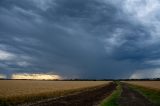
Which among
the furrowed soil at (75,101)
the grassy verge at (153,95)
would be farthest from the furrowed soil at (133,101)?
the furrowed soil at (75,101)

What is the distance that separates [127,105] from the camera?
95.8 feet

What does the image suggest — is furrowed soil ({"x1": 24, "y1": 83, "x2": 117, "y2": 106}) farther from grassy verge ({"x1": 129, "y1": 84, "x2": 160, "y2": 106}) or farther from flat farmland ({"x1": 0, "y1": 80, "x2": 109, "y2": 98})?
grassy verge ({"x1": 129, "y1": 84, "x2": 160, "y2": 106})

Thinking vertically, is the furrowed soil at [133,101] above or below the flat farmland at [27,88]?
below

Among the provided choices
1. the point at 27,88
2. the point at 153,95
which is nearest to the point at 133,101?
the point at 153,95

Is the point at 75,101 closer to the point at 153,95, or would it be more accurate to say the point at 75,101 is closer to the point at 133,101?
the point at 133,101

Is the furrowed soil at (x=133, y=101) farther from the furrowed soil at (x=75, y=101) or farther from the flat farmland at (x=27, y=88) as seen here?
the flat farmland at (x=27, y=88)

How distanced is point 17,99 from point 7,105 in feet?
12.7

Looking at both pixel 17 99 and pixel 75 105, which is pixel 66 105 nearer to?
pixel 75 105

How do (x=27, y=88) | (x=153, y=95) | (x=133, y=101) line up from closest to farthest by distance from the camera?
(x=133, y=101) → (x=153, y=95) → (x=27, y=88)

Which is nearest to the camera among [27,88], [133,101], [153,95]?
[133,101]

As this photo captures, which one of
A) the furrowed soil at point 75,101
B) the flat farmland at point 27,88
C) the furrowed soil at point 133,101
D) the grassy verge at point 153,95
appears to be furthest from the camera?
the flat farmland at point 27,88

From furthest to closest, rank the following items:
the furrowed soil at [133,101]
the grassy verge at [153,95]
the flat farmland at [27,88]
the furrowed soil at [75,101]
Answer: the flat farmland at [27,88] → the grassy verge at [153,95] → the furrowed soil at [133,101] → the furrowed soil at [75,101]

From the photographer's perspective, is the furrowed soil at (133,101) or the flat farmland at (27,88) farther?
the flat farmland at (27,88)

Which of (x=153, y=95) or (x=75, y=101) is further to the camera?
(x=153, y=95)
